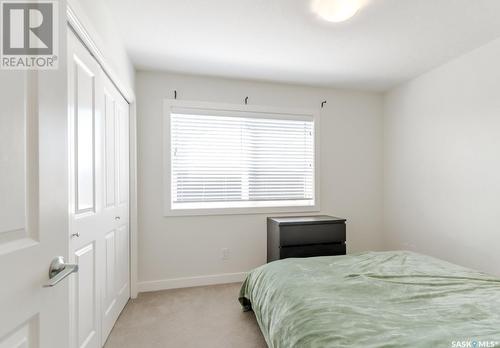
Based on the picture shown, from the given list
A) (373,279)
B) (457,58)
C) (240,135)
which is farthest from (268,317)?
(457,58)

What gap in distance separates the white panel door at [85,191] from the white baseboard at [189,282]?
1.07 meters

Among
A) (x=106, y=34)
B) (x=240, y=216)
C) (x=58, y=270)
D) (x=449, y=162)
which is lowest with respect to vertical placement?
(x=240, y=216)

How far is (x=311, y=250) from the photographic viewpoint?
9.44ft

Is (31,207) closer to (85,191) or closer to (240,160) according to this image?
(85,191)

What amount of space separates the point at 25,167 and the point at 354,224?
11.9 ft

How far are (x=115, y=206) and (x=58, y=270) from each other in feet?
4.98

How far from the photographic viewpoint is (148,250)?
9.57 ft

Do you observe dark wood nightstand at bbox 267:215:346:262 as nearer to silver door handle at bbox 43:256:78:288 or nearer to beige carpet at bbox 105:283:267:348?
beige carpet at bbox 105:283:267:348

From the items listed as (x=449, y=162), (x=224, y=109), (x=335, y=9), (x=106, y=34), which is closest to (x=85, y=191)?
(x=106, y=34)

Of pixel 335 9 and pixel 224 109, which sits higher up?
pixel 335 9

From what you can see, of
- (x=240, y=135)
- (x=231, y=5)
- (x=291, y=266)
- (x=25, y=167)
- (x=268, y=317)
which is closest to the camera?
(x=25, y=167)

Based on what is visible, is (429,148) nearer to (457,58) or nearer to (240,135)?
(457,58)

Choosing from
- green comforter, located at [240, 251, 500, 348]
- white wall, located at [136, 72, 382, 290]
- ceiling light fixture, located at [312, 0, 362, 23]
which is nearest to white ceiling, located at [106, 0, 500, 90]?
ceiling light fixture, located at [312, 0, 362, 23]

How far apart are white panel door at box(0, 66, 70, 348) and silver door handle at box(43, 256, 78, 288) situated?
0.02 meters
